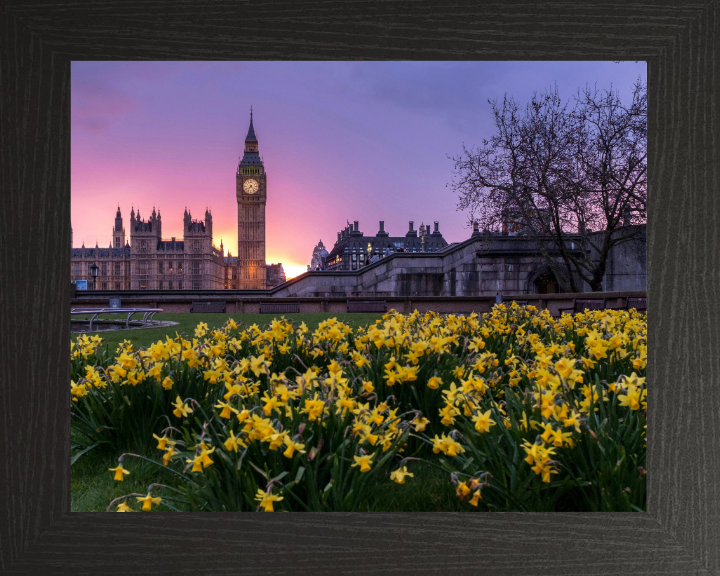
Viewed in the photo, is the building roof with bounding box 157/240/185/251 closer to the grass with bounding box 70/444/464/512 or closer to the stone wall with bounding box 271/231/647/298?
the stone wall with bounding box 271/231/647/298

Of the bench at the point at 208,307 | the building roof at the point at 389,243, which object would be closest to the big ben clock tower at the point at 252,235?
the building roof at the point at 389,243

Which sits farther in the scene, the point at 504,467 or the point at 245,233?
the point at 245,233

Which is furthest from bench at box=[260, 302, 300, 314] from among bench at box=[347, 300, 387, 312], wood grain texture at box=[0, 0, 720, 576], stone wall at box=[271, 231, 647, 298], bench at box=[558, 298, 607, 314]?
wood grain texture at box=[0, 0, 720, 576]

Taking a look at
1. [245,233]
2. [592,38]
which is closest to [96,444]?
[592,38]

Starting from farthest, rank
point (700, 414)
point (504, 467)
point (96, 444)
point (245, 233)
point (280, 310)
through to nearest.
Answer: point (245, 233) → point (280, 310) → point (96, 444) → point (504, 467) → point (700, 414)

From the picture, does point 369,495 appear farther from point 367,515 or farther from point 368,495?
point 367,515

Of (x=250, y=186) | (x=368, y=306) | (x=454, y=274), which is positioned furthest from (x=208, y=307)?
(x=250, y=186)

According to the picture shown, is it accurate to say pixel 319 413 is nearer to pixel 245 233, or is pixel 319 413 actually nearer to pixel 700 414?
pixel 700 414
